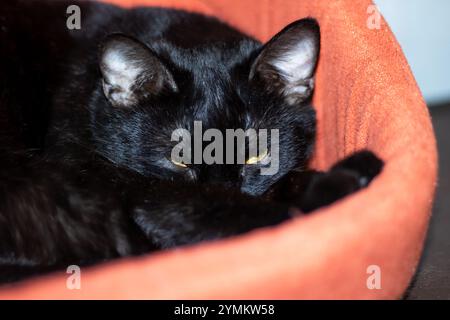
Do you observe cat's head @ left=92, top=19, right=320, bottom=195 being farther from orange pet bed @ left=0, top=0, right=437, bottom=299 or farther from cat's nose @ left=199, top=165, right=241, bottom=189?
orange pet bed @ left=0, top=0, right=437, bottom=299

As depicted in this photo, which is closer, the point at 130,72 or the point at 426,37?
the point at 130,72

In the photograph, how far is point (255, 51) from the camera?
1.37 m

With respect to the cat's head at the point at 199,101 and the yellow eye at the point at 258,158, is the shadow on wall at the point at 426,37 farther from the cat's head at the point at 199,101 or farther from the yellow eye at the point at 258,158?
the yellow eye at the point at 258,158

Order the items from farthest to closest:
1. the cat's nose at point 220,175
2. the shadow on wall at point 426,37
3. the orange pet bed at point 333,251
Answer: the shadow on wall at point 426,37 < the cat's nose at point 220,175 < the orange pet bed at point 333,251

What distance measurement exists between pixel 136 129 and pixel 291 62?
41 centimetres

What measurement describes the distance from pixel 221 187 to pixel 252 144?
0.57 feet

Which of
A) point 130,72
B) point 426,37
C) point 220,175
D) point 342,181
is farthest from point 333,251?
point 426,37

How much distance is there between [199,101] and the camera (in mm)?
1321

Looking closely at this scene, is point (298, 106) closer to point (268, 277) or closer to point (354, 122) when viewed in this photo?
point (354, 122)

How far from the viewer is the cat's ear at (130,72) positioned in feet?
4.12

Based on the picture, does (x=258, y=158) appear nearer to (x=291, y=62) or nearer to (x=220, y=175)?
(x=220, y=175)

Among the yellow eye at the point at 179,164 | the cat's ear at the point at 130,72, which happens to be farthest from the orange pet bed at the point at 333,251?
the cat's ear at the point at 130,72

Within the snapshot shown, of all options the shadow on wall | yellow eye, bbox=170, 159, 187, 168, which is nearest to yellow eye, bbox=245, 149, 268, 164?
yellow eye, bbox=170, 159, 187, 168

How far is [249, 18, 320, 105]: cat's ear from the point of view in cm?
130
